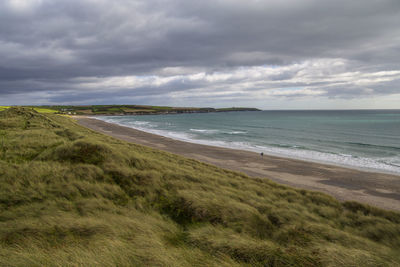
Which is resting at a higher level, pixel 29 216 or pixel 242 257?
pixel 29 216

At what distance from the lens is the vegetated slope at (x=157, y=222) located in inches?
179

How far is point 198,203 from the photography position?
7.49 metres

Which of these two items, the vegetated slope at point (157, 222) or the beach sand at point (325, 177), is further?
the beach sand at point (325, 177)

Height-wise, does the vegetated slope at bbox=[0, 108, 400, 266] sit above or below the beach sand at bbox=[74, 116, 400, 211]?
above

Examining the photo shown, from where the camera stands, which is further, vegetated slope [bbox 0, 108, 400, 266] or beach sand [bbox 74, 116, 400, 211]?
beach sand [bbox 74, 116, 400, 211]

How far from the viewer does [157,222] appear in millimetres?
6148

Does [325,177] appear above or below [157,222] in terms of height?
below

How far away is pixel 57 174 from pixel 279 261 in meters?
8.22

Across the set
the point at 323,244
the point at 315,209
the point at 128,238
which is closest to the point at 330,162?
the point at 315,209

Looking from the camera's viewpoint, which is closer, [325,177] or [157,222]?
[157,222]

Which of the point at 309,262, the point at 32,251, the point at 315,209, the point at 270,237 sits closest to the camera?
the point at 32,251

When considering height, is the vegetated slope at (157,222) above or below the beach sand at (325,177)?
above

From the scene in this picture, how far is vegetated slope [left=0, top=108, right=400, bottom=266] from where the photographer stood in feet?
14.9

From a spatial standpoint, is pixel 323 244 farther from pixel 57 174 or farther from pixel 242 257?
pixel 57 174
